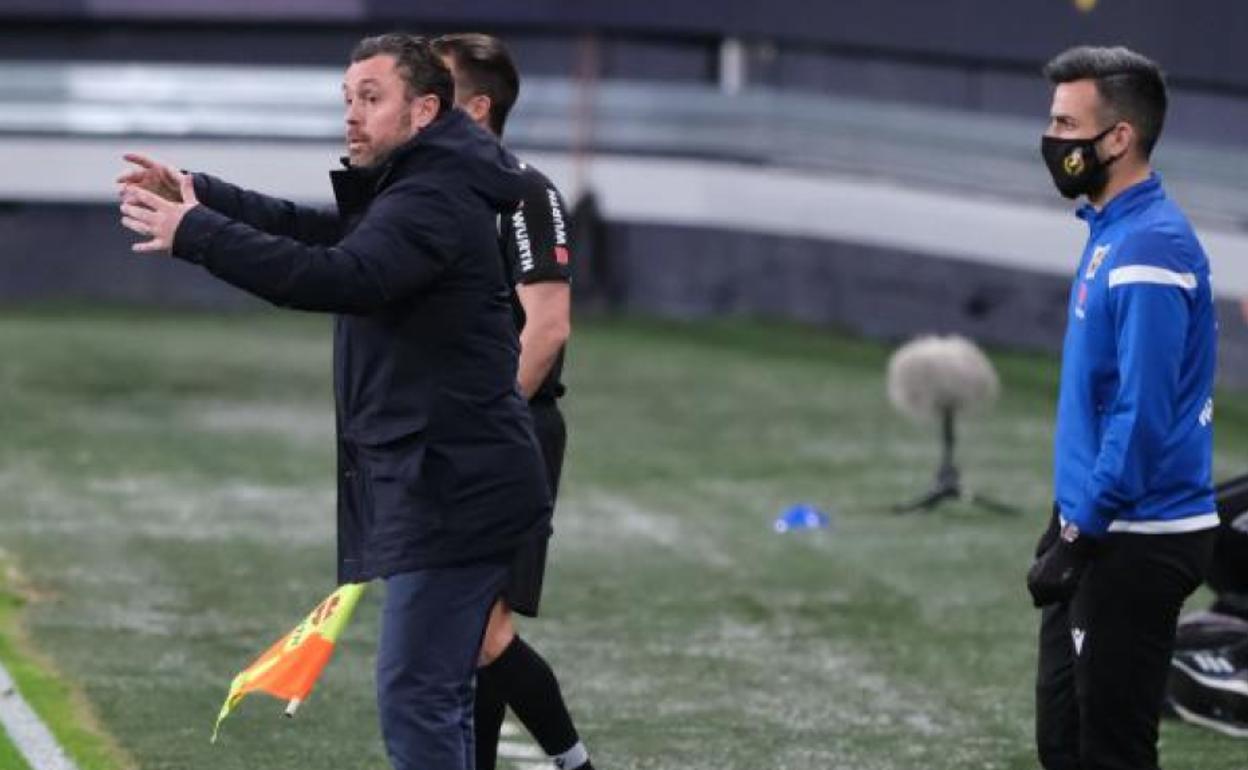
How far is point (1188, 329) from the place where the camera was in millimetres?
6258

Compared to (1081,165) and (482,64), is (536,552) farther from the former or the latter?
(1081,165)

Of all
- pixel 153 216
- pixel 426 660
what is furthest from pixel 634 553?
pixel 153 216

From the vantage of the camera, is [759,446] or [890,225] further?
[890,225]

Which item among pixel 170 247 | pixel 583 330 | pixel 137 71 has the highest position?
pixel 170 247

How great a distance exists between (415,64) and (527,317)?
1282 mm

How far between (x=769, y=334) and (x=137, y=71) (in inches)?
214

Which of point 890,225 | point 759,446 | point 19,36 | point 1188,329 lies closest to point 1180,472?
point 1188,329

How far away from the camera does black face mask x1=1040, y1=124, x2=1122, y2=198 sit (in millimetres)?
6430

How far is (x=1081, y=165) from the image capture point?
644 centimetres

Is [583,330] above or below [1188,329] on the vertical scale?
below

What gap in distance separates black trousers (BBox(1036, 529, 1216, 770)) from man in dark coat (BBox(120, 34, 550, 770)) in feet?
4.08

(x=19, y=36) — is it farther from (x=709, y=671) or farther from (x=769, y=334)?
(x=709, y=671)

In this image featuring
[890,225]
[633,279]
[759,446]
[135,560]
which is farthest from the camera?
[633,279]

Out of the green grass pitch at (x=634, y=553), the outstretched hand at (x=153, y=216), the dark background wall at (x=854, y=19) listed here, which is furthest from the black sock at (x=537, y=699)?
the dark background wall at (x=854, y=19)
